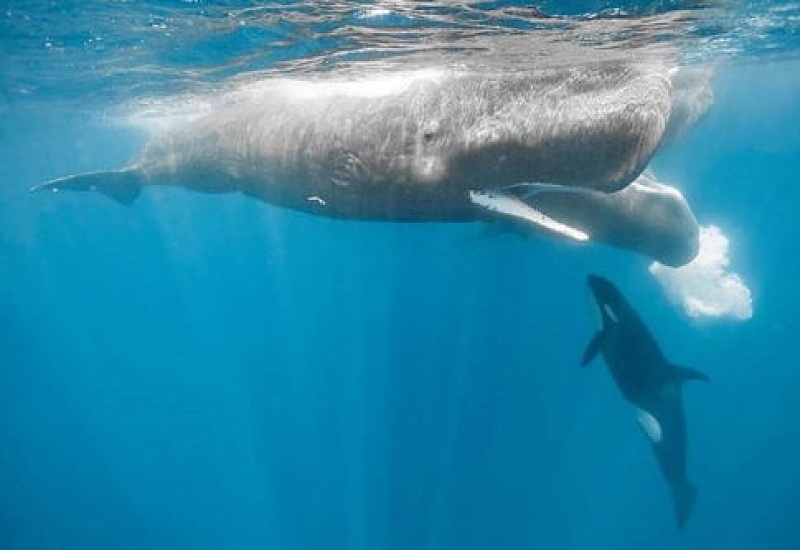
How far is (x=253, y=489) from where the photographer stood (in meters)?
34.6

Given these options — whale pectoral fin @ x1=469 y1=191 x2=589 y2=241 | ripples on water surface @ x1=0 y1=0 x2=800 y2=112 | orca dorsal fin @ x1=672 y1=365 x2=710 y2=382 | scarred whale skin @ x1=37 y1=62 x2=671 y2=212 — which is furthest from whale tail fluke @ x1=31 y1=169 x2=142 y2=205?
orca dorsal fin @ x1=672 y1=365 x2=710 y2=382

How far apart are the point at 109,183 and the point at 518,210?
1345cm

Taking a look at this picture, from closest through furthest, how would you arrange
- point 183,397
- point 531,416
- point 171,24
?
point 171,24 → point 531,416 → point 183,397

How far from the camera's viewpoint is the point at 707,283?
2620cm

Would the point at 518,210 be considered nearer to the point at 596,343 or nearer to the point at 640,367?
the point at 596,343

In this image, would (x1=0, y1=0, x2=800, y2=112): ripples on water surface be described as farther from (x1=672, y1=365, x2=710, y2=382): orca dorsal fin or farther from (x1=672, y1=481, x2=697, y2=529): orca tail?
(x1=672, y1=481, x2=697, y2=529): orca tail

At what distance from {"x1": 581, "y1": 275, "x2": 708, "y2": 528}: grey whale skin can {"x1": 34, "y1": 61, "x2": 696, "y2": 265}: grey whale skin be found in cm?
223

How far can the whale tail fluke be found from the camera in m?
15.0

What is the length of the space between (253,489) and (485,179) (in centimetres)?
3308

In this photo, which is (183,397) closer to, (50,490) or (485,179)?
(50,490)

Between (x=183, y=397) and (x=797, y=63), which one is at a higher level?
(x=797, y=63)

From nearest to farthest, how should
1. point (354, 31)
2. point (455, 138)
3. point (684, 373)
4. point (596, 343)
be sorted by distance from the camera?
point (455, 138) < point (596, 343) < point (684, 373) < point (354, 31)

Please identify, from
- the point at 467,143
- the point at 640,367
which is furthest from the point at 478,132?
the point at 640,367

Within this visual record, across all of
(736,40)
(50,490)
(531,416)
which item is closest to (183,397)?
(50,490)
